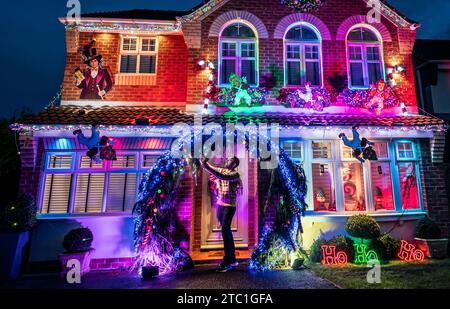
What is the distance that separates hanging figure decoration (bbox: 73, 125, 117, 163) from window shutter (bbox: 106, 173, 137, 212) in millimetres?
870

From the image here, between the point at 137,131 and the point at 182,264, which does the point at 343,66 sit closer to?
the point at 137,131

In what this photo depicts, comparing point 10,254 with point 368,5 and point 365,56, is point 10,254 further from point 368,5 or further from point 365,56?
point 368,5

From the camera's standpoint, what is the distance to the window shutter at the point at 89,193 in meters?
7.25

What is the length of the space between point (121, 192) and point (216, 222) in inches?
111

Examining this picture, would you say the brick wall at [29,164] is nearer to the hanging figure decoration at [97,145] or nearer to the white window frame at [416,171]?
the hanging figure decoration at [97,145]

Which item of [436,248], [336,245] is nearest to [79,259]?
[336,245]

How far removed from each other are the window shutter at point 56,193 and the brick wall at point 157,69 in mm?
2731

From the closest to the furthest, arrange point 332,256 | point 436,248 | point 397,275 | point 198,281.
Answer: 1. point 198,281
2. point 397,275
3. point 332,256
4. point 436,248

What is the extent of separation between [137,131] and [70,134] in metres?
1.80

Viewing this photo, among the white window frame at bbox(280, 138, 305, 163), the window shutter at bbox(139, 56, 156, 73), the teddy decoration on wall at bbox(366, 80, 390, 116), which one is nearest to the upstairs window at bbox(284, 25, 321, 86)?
the teddy decoration on wall at bbox(366, 80, 390, 116)

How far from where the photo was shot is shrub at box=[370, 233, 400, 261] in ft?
22.7

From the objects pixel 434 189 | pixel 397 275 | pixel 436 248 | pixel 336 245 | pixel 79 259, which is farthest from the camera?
pixel 434 189

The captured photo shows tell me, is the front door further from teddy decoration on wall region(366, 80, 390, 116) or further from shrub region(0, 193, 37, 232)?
teddy decoration on wall region(366, 80, 390, 116)

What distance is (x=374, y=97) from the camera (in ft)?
27.3
